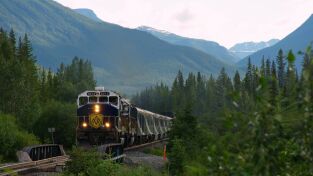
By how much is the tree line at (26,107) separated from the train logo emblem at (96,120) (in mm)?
5117

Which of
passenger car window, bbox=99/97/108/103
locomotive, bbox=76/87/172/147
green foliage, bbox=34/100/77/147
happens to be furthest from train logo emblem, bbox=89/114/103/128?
green foliage, bbox=34/100/77/147

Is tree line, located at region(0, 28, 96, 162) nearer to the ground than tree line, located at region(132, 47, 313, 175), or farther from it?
farther from it

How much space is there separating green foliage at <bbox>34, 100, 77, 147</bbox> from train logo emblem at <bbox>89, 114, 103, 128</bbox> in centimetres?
1397

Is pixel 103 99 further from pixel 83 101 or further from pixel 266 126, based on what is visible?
pixel 266 126

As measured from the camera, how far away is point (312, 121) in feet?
13.9

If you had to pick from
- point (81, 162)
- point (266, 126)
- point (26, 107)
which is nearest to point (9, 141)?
point (81, 162)

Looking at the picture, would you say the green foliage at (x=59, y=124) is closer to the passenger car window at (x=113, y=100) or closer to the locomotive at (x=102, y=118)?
the locomotive at (x=102, y=118)

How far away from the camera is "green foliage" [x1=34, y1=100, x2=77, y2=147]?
1875 inches

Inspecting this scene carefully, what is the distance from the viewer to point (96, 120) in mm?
33531

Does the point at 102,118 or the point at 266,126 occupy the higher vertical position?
the point at 102,118

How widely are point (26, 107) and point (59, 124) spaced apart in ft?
72.3

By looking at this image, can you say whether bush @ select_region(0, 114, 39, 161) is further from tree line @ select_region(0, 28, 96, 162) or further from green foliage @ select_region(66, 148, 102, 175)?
green foliage @ select_region(66, 148, 102, 175)

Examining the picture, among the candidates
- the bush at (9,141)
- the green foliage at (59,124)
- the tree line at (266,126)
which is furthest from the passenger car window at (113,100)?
the tree line at (266,126)

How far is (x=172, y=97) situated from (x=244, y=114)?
149 meters
